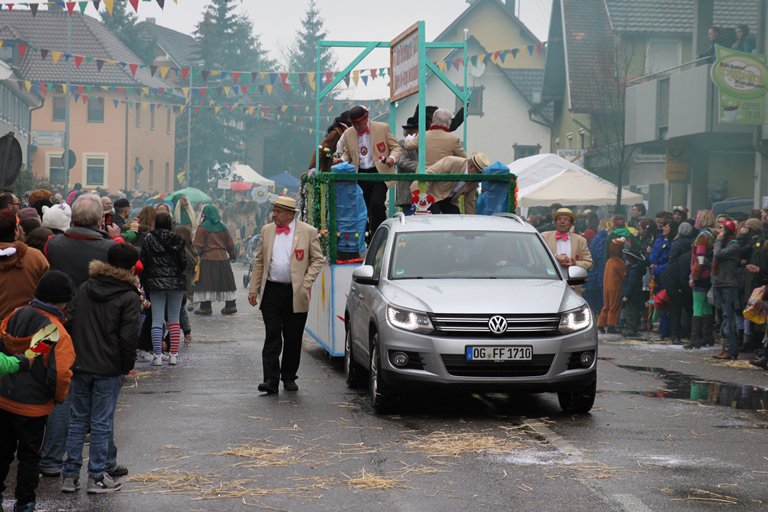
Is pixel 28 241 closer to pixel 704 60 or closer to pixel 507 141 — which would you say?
pixel 704 60

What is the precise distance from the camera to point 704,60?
3069 centimetres

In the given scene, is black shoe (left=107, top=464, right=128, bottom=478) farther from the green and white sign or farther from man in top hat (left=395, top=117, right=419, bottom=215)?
the green and white sign

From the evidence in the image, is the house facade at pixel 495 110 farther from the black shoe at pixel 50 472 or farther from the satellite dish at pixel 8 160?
the black shoe at pixel 50 472

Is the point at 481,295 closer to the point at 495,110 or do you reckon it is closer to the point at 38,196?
the point at 38,196

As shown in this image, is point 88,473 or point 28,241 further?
point 28,241

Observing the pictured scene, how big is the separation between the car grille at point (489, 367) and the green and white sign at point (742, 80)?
17.6m

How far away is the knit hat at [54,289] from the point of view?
23.6ft

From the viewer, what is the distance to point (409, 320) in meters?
10.7

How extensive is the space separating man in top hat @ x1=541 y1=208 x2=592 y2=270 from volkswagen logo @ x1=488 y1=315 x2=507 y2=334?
5776mm

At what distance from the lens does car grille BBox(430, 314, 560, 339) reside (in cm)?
1054

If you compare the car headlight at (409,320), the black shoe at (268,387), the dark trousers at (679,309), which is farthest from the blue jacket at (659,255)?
the car headlight at (409,320)

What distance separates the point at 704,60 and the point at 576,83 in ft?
55.8

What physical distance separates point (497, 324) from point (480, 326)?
13cm

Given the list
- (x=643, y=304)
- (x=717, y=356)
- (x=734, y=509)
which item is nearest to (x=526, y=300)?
(x=734, y=509)
